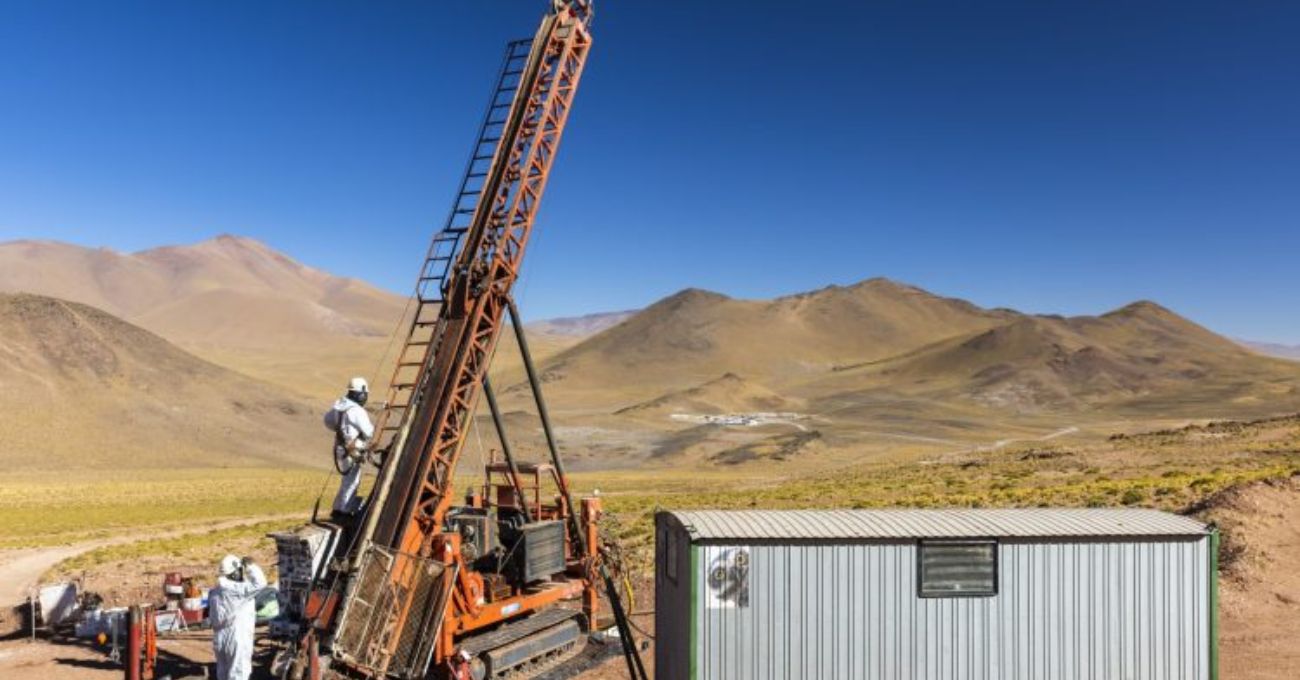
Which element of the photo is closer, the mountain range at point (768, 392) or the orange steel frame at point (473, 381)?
the orange steel frame at point (473, 381)

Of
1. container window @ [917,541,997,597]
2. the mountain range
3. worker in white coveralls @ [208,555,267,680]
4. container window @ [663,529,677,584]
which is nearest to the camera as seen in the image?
worker in white coveralls @ [208,555,267,680]

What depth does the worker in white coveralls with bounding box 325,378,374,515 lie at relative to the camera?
11.1 metres

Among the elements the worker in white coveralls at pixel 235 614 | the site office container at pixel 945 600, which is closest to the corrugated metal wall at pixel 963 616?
the site office container at pixel 945 600

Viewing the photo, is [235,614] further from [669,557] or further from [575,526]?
[575,526]

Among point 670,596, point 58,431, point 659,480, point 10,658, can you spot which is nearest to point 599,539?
point 670,596

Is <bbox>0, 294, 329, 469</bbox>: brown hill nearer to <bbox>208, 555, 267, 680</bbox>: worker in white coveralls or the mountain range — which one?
the mountain range

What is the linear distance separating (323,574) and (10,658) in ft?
20.6

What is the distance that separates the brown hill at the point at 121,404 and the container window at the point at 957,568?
71.2 metres

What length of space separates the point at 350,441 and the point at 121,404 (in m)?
82.2

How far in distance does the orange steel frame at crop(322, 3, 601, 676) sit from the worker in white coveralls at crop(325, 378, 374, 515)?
1.73ft

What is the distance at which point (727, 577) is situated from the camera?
9.73 meters

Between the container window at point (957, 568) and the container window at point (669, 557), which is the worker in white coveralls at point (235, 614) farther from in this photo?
the container window at point (957, 568)

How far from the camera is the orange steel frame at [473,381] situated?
417 inches

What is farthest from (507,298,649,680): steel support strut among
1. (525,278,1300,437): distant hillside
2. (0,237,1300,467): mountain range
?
(525,278,1300,437): distant hillside
